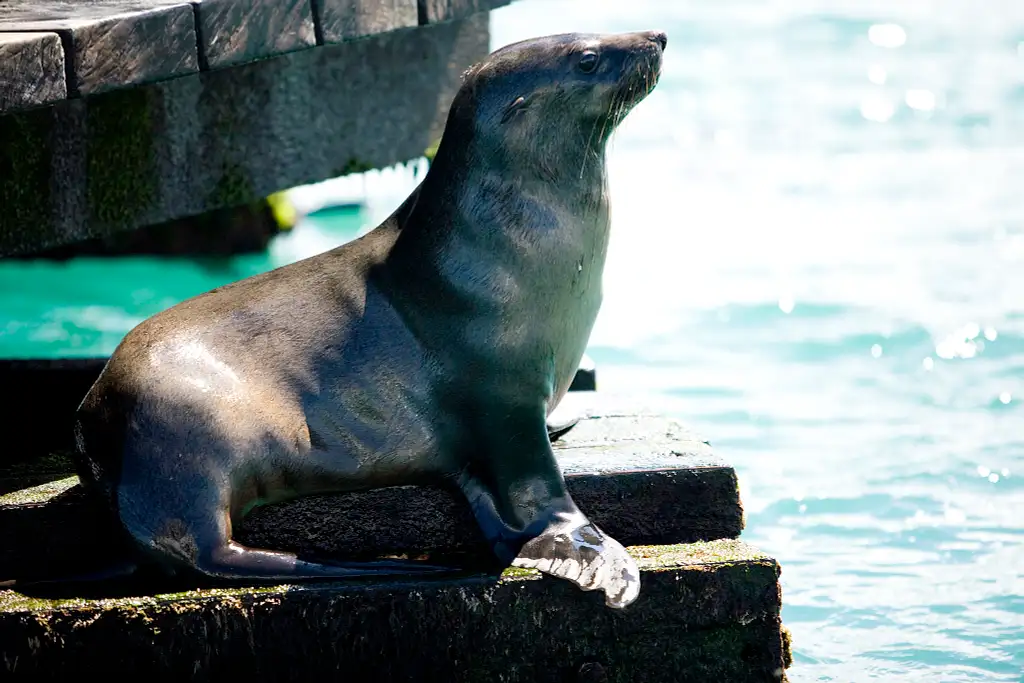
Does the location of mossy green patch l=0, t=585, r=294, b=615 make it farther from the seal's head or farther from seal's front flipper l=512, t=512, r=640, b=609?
the seal's head

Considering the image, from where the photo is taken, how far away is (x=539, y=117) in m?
4.01

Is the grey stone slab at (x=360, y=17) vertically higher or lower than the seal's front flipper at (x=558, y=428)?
higher

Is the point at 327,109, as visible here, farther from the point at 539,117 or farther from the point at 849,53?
the point at 849,53

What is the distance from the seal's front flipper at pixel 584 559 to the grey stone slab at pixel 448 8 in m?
2.72

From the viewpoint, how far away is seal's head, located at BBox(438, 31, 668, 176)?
397 centimetres

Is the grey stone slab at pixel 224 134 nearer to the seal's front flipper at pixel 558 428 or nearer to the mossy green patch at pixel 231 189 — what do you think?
the mossy green patch at pixel 231 189

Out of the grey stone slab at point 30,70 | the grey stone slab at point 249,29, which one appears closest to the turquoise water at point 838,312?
the grey stone slab at point 249,29

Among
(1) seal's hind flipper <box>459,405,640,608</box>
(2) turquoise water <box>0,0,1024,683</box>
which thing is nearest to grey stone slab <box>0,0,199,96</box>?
(1) seal's hind flipper <box>459,405,640,608</box>

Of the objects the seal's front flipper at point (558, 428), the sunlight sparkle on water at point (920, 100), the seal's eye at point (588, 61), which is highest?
the seal's eye at point (588, 61)

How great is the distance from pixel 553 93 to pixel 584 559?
1.15 meters

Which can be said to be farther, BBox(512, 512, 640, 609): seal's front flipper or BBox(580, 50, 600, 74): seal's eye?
BBox(580, 50, 600, 74): seal's eye

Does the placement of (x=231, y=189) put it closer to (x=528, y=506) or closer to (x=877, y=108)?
(x=528, y=506)

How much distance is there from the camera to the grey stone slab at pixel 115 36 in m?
4.58

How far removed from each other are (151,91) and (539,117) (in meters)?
1.92
